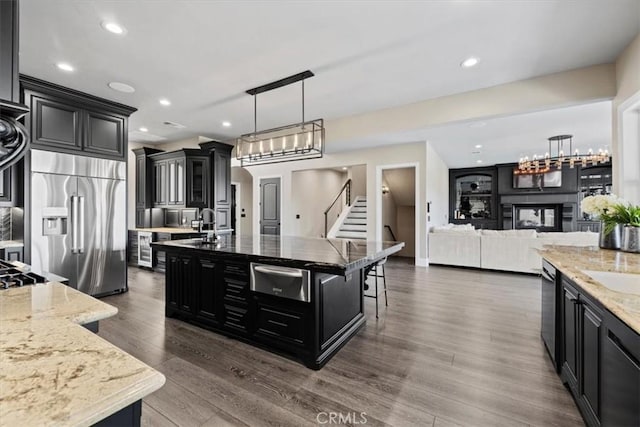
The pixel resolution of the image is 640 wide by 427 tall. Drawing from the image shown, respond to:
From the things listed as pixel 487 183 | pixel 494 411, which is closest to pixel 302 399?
pixel 494 411

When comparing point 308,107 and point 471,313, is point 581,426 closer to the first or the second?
point 471,313

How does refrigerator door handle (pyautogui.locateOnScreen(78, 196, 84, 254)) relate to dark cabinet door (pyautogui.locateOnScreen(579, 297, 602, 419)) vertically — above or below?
above

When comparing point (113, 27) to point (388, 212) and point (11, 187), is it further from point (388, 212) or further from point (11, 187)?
point (388, 212)

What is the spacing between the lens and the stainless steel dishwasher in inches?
88.1

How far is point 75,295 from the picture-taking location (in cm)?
124

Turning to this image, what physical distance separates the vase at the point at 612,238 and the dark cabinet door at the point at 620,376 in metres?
1.64

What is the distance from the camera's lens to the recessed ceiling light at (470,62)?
3168 millimetres

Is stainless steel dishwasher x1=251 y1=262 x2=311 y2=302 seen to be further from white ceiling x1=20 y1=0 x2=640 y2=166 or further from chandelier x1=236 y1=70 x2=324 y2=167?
white ceiling x1=20 y1=0 x2=640 y2=166

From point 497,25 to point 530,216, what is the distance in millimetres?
9130

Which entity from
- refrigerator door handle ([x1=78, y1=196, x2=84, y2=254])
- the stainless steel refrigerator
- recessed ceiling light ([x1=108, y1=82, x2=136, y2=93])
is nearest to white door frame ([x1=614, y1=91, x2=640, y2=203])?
recessed ceiling light ([x1=108, y1=82, x2=136, y2=93])

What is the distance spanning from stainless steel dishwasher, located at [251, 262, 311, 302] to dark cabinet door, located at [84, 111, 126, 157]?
3.14 metres

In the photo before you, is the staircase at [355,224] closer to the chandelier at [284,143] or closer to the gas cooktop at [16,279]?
the chandelier at [284,143]

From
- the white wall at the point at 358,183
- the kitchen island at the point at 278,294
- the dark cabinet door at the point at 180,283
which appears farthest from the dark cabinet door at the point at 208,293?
the white wall at the point at 358,183

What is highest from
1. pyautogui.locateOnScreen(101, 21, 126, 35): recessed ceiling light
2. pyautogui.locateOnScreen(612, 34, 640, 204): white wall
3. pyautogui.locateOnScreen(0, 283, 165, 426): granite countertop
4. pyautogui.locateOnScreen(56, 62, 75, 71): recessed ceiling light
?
pyautogui.locateOnScreen(101, 21, 126, 35): recessed ceiling light
